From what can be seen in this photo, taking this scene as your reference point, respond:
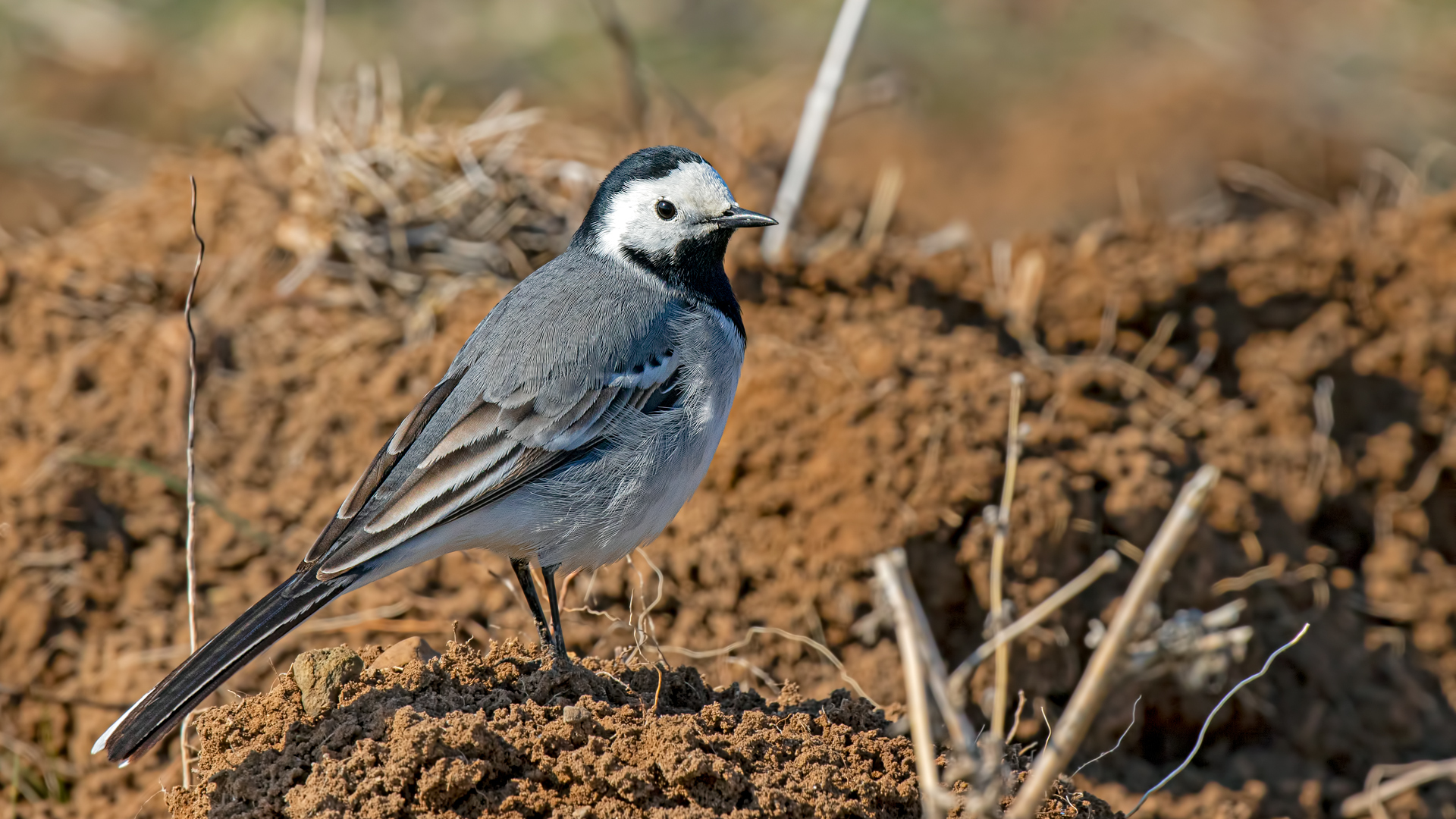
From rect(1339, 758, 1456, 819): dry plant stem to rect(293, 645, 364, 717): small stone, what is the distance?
2804 mm

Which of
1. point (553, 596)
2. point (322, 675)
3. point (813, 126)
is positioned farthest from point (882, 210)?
point (322, 675)

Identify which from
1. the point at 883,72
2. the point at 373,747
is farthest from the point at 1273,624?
the point at 883,72

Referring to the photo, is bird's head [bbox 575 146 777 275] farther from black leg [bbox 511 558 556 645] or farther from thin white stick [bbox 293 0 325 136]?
thin white stick [bbox 293 0 325 136]

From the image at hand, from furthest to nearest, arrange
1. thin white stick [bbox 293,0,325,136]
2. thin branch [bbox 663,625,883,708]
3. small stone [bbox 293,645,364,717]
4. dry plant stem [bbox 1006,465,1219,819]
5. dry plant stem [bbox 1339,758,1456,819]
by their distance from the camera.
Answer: thin white stick [bbox 293,0,325,136]
thin branch [bbox 663,625,883,708]
small stone [bbox 293,645,364,717]
dry plant stem [bbox 1339,758,1456,819]
dry plant stem [bbox 1006,465,1219,819]

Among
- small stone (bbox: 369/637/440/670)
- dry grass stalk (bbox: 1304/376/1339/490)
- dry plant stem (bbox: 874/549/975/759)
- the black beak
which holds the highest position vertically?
dry plant stem (bbox: 874/549/975/759)

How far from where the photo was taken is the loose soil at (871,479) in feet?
17.2

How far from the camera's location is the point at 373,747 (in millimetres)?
3271

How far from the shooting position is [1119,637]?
2340mm

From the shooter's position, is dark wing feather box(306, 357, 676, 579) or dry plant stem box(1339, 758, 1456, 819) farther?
dark wing feather box(306, 357, 676, 579)

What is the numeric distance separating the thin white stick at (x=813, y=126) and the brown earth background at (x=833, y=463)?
194 mm

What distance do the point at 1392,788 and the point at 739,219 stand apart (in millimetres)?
2858

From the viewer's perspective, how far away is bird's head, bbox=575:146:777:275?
16.2ft

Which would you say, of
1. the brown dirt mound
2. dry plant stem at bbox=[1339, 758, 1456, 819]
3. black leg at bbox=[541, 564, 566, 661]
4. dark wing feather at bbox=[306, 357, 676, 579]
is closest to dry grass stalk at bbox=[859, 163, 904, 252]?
dark wing feather at bbox=[306, 357, 676, 579]

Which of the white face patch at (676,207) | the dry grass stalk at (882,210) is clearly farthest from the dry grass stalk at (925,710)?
the dry grass stalk at (882,210)
